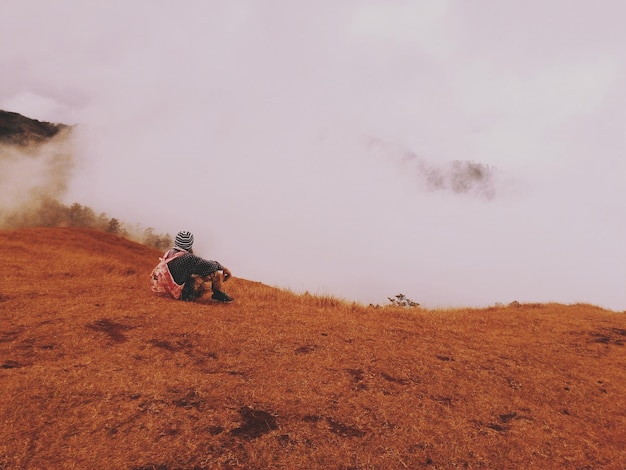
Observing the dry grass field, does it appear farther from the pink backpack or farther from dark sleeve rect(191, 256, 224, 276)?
dark sleeve rect(191, 256, 224, 276)

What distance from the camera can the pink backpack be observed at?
9.12m

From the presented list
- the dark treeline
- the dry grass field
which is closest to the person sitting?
the dry grass field

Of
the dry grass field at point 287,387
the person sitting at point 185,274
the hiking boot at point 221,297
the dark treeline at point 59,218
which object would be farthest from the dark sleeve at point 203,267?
the dark treeline at point 59,218

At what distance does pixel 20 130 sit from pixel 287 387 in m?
66.6

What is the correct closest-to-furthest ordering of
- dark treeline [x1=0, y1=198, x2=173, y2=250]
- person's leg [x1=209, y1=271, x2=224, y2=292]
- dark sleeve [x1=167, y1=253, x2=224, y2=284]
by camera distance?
dark sleeve [x1=167, y1=253, x2=224, y2=284] → person's leg [x1=209, y1=271, x2=224, y2=292] → dark treeline [x1=0, y1=198, x2=173, y2=250]

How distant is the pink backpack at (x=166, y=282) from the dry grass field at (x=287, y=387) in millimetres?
308

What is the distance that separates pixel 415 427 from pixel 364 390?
3.08ft

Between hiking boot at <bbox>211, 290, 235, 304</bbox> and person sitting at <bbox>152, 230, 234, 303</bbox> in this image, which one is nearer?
person sitting at <bbox>152, 230, 234, 303</bbox>

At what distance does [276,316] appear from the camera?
8367 millimetres

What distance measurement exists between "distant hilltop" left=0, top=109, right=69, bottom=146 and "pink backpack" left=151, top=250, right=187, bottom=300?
186 feet

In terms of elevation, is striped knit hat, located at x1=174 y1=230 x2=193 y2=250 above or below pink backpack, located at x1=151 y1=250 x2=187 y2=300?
above

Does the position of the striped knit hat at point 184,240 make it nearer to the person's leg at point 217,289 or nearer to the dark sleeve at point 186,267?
the dark sleeve at point 186,267

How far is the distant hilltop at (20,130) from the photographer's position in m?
53.9

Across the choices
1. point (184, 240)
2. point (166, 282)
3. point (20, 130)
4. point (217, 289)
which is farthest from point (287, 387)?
point (20, 130)
